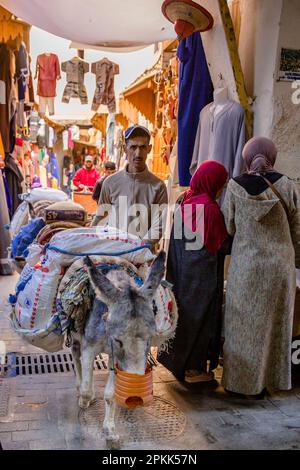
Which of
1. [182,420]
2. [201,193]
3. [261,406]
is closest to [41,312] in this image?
[182,420]

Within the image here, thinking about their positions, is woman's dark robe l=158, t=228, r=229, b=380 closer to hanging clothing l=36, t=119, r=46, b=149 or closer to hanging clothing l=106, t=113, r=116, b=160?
hanging clothing l=106, t=113, r=116, b=160

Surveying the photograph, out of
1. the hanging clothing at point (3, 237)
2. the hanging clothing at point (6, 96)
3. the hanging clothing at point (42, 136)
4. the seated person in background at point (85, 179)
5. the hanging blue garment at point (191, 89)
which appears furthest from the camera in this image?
the hanging clothing at point (42, 136)

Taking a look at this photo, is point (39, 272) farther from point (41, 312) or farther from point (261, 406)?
→ point (261, 406)

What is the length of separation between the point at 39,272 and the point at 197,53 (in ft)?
9.52

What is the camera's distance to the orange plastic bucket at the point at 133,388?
247 centimetres

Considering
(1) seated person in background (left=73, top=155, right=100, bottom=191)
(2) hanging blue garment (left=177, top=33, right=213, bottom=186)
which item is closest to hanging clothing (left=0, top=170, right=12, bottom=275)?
(2) hanging blue garment (left=177, top=33, right=213, bottom=186)

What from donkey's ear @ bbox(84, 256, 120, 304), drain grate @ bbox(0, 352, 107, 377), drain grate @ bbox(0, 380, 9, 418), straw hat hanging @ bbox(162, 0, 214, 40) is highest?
straw hat hanging @ bbox(162, 0, 214, 40)

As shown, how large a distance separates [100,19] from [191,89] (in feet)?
5.30

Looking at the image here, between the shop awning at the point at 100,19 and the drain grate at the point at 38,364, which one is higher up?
the shop awning at the point at 100,19

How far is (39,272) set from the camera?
3.06m

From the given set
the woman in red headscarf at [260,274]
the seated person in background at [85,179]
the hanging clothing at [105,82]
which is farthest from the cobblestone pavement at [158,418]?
the hanging clothing at [105,82]

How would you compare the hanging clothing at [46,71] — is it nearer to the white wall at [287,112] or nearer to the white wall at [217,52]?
the white wall at [217,52]

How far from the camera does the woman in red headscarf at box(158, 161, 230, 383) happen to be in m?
3.47

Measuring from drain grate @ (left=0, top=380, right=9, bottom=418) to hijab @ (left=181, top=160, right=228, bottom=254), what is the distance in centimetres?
178
